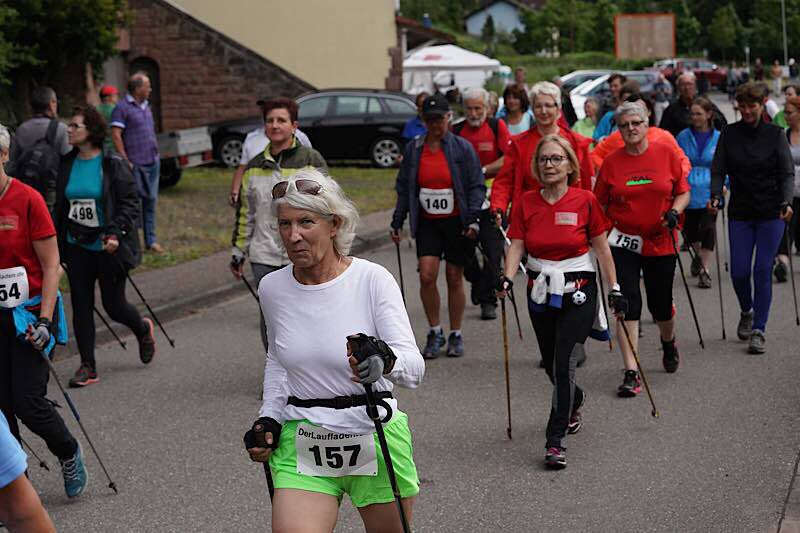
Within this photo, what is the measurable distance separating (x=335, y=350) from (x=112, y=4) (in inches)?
765

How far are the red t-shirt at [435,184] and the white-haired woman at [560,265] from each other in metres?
2.02

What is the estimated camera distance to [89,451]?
7.36 meters

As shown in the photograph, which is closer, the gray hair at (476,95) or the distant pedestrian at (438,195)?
the distant pedestrian at (438,195)

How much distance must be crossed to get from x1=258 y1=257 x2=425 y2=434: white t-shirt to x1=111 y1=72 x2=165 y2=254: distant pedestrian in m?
10.7

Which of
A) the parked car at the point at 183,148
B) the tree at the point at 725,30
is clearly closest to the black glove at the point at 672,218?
the parked car at the point at 183,148

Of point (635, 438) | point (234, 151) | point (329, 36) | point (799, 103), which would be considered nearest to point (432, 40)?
point (329, 36)

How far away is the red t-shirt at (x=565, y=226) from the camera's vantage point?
695cm

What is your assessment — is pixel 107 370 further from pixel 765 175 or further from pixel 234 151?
pixel 234 151

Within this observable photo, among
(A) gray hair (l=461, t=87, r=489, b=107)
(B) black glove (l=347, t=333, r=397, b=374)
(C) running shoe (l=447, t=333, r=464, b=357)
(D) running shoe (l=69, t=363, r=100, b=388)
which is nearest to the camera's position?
(B) black glove (l=347, t=333, r=397, b=374)

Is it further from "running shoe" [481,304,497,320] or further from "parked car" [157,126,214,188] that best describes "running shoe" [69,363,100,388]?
"parked car" [157,126,214,188]

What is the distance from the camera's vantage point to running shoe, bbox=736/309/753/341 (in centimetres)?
987

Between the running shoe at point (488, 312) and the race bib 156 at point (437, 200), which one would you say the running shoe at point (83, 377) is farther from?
the running shoe at point (488, 312)

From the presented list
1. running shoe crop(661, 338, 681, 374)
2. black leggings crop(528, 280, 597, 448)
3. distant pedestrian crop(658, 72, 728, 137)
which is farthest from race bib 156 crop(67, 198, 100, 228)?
distant pedestrian crop(658, 72, 728, 137)

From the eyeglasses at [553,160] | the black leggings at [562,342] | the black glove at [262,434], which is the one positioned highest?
the eyeglasses at [553,160]
